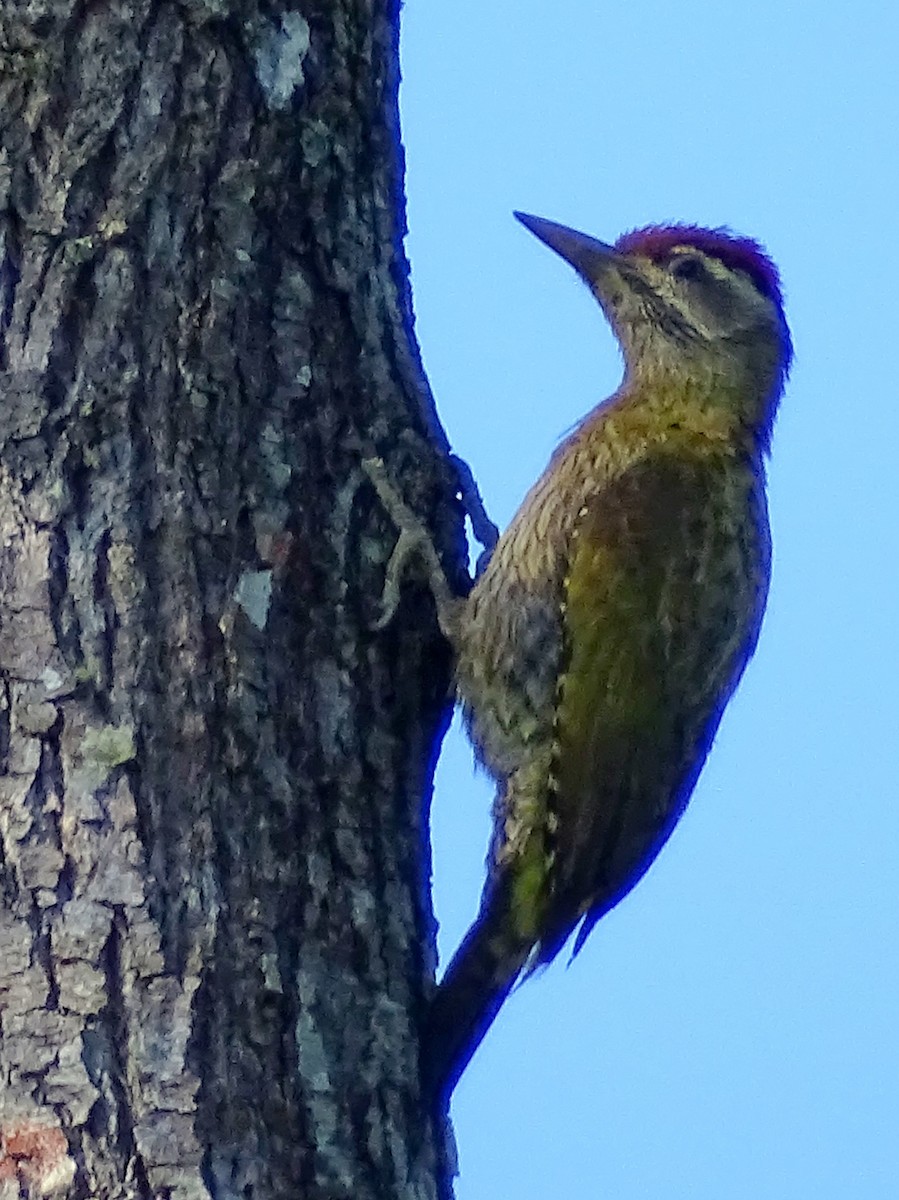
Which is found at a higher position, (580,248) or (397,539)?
(580,248)

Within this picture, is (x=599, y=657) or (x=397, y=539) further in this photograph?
(x=599, y=657)

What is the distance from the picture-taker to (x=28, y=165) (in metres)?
2.60

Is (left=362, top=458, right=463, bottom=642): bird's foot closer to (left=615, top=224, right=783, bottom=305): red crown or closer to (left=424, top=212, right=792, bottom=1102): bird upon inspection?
(left=424, top=212, right=792, bottom=1102): bird

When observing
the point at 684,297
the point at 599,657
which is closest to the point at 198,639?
the point at 599,657

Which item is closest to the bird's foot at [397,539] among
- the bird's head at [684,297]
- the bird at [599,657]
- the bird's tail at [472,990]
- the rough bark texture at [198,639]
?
the rough bark texture at [198,639]

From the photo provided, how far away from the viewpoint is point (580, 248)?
4242 millimetres

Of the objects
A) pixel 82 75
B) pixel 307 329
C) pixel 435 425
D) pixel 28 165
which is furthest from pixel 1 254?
pixel 435 425

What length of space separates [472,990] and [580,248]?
2.06m

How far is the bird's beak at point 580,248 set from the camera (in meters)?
4.22

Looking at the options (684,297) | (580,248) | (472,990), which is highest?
(580,248)

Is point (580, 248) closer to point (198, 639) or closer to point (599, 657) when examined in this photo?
point (599, 657)

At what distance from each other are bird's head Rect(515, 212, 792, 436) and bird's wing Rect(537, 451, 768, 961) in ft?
1.63

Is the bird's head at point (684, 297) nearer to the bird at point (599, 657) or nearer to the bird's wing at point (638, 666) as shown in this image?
the bird at point (599, 657)

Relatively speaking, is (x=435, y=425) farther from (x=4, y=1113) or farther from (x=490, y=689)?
(x=4, y=1113)
